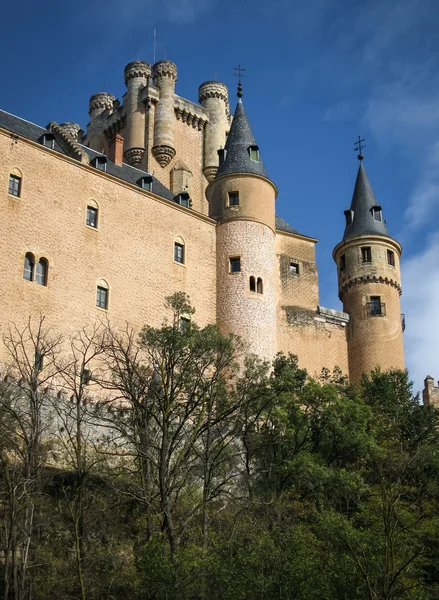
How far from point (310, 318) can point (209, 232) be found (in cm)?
636

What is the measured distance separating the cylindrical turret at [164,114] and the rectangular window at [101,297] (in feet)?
51.5

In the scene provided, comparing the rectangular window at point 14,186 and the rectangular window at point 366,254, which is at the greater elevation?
the rectangular window at point 366,254

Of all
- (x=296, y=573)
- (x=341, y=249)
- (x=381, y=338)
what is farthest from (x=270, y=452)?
(x=341, y=249)

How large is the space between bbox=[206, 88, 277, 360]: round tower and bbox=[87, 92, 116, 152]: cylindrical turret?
1292cm

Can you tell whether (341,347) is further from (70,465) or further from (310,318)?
(70,465)

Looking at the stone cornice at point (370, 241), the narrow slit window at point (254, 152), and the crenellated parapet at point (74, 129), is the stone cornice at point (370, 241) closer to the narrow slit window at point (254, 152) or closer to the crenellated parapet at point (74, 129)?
the narrow slit window at point (254, 152)

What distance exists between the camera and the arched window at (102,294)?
114 ft

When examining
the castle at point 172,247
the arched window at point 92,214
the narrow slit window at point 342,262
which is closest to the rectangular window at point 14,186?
the castle at point 172,247

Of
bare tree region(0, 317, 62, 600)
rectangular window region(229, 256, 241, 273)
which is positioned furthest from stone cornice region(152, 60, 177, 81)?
bare tree region(0, 317, 62, 600)

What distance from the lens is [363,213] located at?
46062 mm

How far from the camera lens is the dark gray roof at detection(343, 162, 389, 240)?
45131 mm

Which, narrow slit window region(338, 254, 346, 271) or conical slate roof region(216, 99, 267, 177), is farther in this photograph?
narrow slit window region(338, 254, 346, 271)

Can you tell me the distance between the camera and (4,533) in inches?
839

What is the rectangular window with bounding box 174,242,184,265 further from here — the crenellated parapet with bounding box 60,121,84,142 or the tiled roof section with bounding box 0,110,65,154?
the crenellated parapet with bounding box 60,121,84,142
